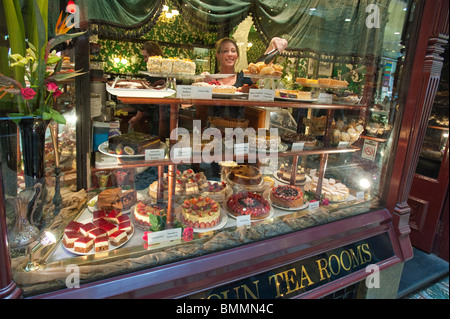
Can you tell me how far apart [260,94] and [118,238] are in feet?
4.28

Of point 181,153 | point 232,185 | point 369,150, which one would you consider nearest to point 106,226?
point 181,153

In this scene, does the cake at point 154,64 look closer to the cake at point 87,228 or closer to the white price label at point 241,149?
the white price label at point 241,149

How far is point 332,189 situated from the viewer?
2744 millimetres

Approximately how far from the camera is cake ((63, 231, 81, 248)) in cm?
173

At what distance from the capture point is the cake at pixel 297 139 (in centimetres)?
240

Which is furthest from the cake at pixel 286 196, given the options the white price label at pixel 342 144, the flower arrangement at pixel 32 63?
the flower arrangement at pixel 32 63

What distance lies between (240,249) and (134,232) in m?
0.71

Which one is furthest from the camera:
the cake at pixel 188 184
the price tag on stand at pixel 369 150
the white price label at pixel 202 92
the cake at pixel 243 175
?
the price tag on stand at pixel 369 150

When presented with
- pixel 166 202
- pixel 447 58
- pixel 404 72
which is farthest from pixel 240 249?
pixel 447 58

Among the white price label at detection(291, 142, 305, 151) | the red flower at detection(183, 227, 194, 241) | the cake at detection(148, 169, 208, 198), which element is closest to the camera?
the red flower at detection(183, 227, 194, 241)

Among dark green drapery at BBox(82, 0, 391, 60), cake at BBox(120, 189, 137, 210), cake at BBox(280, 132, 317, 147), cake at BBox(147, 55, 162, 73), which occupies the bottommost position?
cake at BBox(120, 189, 137, 210)

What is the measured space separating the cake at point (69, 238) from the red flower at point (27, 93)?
813mm

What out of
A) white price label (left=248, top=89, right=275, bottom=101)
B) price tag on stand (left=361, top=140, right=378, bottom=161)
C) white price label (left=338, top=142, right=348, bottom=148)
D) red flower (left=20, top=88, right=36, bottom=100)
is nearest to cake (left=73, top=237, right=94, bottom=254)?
red flower (left=20, top=88, right=36, bottom=100)

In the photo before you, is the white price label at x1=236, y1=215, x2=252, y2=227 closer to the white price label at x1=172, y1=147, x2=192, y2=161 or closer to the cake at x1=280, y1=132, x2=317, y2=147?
the white price label at x1=172, y1=147, x2=192, y2=161
